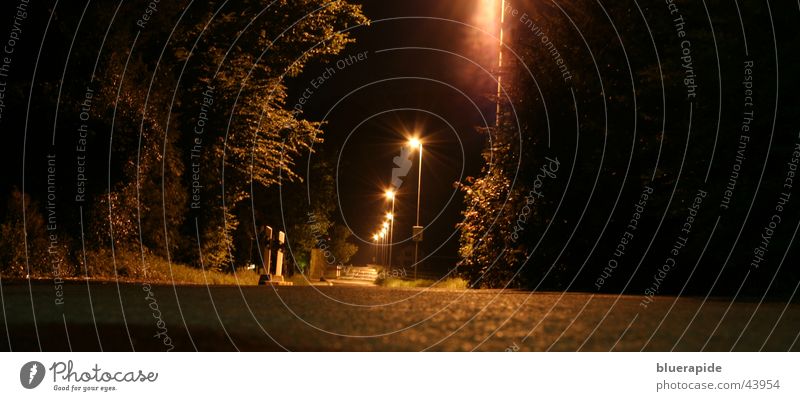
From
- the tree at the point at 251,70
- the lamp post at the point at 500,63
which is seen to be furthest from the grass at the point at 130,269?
the lamp post at the point at 500,63

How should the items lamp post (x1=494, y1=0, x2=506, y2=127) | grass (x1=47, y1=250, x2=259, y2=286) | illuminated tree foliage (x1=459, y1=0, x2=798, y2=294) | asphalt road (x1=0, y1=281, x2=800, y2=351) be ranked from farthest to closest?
lamp post (x1=494, y1=0, x2=506, y2=127) < grass (x1=47, y1=250, x2=259, y2=286) < illuminated tree foliage (x1=459, y1=0, x2=798, y2=294) < asphalt road (x1=0, y1=281, x2=800, y2=351)

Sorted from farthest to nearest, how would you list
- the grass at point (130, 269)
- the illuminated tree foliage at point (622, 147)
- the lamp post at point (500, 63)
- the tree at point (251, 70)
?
1. the tree at point (251, 70)
2. the lamp post at point (500, 63)
3. the grass at point (130, 269)
4. the illuminated tree foliage at point (622, 147)

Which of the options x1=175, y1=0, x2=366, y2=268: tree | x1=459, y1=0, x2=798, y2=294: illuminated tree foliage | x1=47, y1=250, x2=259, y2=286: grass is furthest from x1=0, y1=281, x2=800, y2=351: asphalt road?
x1=175, y1=0, x2=366, y2=268: tree

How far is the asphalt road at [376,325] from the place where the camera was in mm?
6543

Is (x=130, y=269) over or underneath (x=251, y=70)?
underneath

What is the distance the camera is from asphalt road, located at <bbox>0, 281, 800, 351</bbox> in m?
6.54

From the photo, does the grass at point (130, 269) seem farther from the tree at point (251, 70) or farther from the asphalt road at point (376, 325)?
the asphalt road at point (376, 325)

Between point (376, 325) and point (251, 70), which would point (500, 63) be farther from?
point (376, 325)

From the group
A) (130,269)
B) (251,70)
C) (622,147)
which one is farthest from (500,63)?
(130,269)

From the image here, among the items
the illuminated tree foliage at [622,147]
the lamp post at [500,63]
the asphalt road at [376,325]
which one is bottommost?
the asphalt road at [376,325]

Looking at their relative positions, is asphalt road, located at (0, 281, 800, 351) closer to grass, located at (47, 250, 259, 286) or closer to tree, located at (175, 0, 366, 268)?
grass, located at (47, 250, 259, 286)

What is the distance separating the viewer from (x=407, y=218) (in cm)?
9856

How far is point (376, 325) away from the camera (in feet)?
25.9

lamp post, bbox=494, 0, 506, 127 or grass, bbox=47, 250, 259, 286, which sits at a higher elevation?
lamp post, bbox=494, 0, 506, 127
